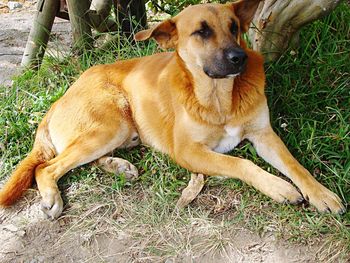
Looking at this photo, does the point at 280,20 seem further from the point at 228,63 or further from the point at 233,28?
the point at 228,63

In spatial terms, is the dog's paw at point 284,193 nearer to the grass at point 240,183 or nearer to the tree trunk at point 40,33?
the grass at point 240,183

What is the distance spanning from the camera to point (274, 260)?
298 centimetres

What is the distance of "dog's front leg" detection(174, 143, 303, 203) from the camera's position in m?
3.23

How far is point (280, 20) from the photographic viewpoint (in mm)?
4020

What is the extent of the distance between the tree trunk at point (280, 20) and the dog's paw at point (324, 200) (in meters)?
1.37

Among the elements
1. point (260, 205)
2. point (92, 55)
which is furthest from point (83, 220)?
point (92, 55)

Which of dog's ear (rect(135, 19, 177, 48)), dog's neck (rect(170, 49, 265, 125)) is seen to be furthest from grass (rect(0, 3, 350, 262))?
dog's ear (rect(135, 19, 177, 48))

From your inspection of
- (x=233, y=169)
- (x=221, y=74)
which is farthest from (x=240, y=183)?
(x=221, y=74)

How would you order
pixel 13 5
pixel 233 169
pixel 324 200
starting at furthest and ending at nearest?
pixel 13 5, pixel 233 169, pixel 324 200

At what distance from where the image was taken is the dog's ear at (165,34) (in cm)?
356

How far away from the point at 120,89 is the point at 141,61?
295 mm

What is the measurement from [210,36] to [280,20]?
0.87 meters

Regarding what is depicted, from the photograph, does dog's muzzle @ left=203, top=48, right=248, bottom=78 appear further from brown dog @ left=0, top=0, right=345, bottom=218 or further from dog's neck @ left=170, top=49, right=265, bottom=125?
dog's neck @ left=170, top=49, right=265, bottom=125

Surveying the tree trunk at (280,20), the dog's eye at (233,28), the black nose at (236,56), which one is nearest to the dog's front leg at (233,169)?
the black nose at (236,56)
